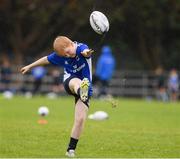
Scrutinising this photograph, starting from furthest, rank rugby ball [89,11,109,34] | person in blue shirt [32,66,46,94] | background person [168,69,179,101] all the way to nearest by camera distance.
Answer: person in blue shirt [32,66,46,94] → background person [168,69,179,101] → rugby ball [89,11,109,34]

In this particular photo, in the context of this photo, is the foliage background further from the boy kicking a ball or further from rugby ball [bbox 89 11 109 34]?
the boy kicking a ball

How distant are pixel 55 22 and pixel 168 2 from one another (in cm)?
788

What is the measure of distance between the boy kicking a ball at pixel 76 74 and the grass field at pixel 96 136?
520mm

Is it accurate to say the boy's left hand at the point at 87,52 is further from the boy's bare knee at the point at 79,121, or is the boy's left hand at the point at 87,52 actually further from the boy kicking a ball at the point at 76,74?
the boy's bare knee at the point at 79,121

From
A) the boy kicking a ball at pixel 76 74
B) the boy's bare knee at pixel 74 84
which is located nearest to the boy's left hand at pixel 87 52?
the boy kicking a ball at pixel 76 74

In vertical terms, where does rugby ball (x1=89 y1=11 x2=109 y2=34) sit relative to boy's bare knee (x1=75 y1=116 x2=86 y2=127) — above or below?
above

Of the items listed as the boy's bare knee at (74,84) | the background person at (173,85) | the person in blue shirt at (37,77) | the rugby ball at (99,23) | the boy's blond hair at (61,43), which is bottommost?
the boy's bare knee at (74,84)

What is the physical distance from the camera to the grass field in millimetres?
13062

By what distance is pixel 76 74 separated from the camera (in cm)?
1262

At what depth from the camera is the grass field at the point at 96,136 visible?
514 inches

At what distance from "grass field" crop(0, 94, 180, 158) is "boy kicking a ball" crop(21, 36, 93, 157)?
0.52m

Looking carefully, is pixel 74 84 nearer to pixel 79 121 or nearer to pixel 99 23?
pixel 79 121

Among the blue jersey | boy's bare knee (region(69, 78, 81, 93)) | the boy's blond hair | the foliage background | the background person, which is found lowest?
boy's bare knee (region(69, 78, 81, 93))

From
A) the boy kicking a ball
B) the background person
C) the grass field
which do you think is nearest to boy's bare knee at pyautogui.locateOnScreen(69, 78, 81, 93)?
the boy kicking a ball
